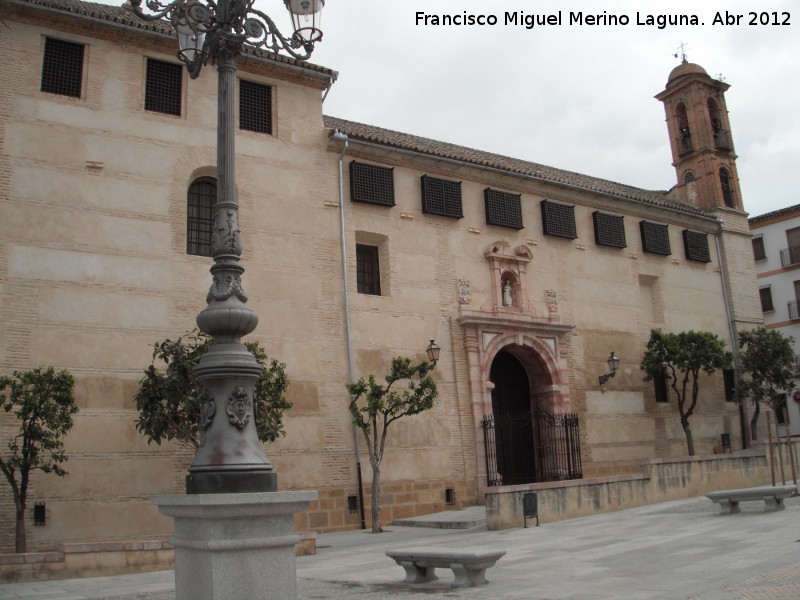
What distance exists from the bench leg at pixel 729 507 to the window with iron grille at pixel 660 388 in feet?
32.5

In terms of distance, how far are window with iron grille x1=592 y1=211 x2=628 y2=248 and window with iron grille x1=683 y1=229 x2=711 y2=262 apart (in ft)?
10.2

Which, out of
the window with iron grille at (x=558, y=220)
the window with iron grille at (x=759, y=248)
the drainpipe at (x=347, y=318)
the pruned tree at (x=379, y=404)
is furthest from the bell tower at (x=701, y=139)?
the pruned tree at (x=379, y=404)

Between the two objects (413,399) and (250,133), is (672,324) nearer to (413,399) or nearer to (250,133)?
(413,399)

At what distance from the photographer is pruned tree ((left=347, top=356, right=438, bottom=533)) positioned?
16578 millimetres

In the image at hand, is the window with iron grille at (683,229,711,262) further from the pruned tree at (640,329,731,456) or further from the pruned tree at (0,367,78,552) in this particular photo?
the pruned tree at (0,367,78,552)

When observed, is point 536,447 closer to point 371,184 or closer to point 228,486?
point 371,184

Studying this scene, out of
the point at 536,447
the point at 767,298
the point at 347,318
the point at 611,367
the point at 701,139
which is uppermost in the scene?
the point at 701,139

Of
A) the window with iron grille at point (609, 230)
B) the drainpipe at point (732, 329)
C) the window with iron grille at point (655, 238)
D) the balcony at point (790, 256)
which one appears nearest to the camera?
the window with iron grille at point (609, 230)

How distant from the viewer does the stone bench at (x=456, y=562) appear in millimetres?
8555

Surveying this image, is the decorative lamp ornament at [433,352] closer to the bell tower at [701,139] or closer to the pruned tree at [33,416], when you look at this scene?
the pruned tree at [33,416]

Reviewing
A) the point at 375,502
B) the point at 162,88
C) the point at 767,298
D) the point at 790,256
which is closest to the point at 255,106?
the point at 162,88

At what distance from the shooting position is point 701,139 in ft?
96.4

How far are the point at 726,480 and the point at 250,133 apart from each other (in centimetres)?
1405

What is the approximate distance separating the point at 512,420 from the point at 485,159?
310 inches
